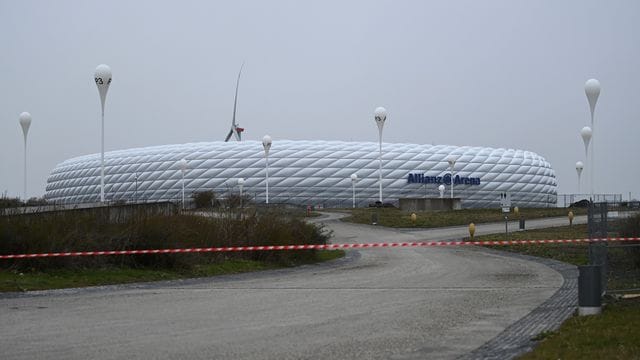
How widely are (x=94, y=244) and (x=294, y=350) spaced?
11280 mm

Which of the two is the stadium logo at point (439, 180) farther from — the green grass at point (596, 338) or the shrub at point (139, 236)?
the green grass at point (596, 338)

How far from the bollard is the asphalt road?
965mm

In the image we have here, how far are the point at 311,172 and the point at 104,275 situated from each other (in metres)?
90.6

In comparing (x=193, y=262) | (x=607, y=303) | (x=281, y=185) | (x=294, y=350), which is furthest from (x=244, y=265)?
(x=281, y=185)

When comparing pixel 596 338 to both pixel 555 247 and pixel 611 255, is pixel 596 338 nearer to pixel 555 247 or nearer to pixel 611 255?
pixel 611 255

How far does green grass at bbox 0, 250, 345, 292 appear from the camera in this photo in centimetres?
1639

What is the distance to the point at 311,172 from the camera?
10875 centimetres

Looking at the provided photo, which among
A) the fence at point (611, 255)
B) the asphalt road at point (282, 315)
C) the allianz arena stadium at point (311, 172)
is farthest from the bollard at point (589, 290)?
the allianz arena stadium at point (311, 172)

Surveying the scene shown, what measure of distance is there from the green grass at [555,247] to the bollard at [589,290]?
11.9 m

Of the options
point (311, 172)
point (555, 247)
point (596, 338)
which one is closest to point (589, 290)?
point (596, 338)

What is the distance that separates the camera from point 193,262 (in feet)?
68.9

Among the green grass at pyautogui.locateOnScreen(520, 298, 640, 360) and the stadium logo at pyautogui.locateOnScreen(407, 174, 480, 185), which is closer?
the green grass at pyautogui.locateOnScreen(520, 298, 640, 360)

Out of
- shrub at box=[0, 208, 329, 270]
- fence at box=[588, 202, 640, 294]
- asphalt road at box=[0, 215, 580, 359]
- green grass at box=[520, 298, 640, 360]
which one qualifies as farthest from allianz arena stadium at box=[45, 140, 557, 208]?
green grass at box=[520, 298, 640, 360]

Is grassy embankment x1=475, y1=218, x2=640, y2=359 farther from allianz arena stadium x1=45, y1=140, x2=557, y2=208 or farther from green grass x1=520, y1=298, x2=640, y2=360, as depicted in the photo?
allianz arena stadium x1=45, y1=140, x2=557, y2=208
